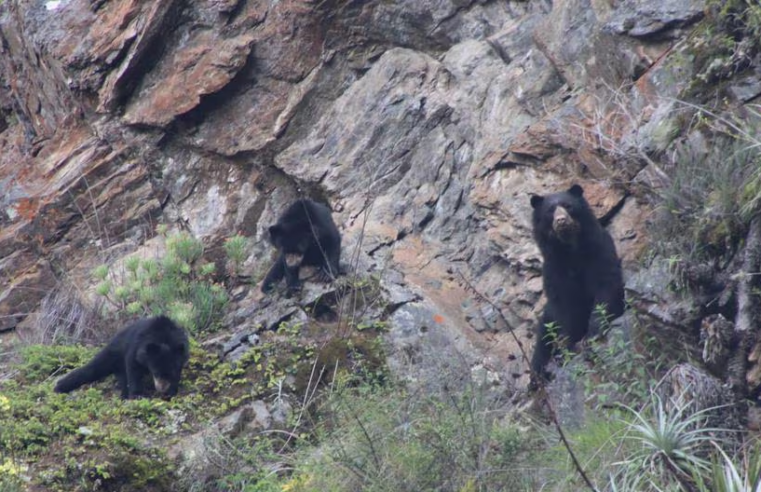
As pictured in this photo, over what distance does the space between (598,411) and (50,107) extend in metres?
9.42

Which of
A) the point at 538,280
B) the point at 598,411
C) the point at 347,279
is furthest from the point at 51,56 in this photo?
the point at 598,411

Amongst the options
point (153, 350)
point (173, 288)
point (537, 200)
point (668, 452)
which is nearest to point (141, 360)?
point (153, 350)

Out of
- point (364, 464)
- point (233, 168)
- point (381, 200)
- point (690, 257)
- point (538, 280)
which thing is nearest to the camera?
point (364, 464)

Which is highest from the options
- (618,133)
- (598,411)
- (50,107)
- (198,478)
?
(50,107)

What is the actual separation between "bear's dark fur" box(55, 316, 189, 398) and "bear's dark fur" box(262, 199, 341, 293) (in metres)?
1.86

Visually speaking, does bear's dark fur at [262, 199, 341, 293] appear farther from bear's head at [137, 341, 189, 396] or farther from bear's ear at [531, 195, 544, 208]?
bear's ear at [531, 195, 544, 208]

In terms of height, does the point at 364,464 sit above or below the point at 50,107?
below

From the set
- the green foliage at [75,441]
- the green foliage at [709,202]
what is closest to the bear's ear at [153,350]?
the green foliage at [75,441]

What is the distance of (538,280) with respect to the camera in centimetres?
1084

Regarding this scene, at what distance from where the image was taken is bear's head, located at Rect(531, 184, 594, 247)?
944cm

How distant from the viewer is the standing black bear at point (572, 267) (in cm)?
943

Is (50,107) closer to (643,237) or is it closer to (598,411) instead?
(643,237)

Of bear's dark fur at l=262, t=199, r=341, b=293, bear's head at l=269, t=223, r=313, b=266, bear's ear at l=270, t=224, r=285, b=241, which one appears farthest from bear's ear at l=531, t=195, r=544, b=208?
bear's ear at l=270, t=224, r=285, b=241

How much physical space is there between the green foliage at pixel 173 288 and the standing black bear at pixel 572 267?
3641 millimetres
